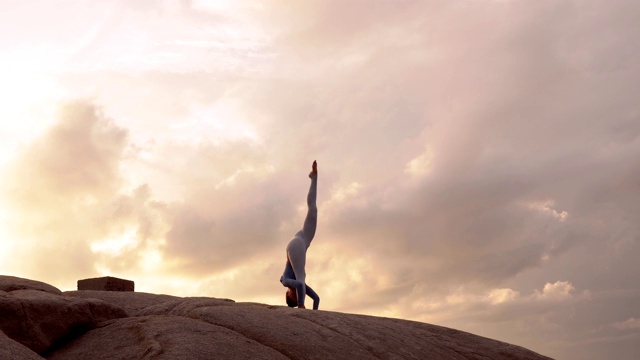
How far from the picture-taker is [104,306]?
16.5 meters

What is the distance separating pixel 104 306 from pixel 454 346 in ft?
26.3

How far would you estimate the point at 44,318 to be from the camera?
1507 centimetres

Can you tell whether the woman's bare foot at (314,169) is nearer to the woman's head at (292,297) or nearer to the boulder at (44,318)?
the woman's head at (292,297)

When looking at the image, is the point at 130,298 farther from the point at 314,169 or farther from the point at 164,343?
the point at 314,169

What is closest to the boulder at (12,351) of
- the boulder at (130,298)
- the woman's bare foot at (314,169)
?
the boulder at (130,298)

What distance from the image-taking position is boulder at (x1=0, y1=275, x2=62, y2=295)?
17.2 m

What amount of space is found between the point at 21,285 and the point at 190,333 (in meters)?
5.25

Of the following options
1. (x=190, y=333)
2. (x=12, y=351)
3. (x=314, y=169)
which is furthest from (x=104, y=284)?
(x=12, y=351)

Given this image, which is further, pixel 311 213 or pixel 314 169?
pixel 314 169

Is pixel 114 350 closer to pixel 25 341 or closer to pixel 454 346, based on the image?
pixel 25 341

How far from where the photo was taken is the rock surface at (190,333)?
13.9m

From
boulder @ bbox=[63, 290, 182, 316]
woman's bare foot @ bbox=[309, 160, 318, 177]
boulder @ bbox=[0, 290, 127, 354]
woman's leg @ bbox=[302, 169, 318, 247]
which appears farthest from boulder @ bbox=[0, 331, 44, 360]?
woman's bare foot @ bbox=[309, 160, 318, 177]

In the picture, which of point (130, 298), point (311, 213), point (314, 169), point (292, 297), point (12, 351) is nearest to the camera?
point (12, 351)

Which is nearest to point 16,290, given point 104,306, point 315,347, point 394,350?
point 104,306
